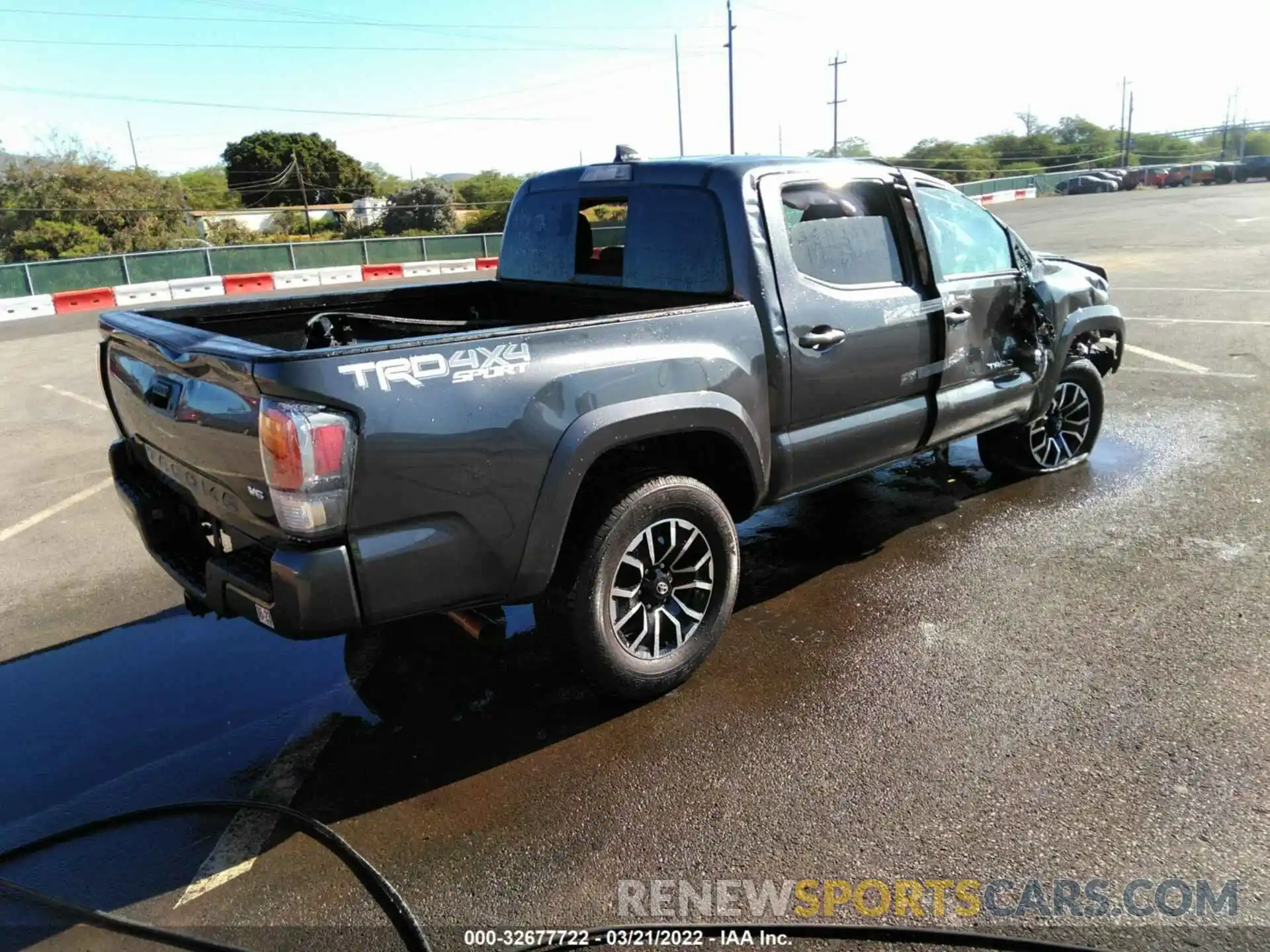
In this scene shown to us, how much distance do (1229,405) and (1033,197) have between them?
52682mm

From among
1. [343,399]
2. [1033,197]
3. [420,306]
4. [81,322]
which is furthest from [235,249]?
[1033,197]

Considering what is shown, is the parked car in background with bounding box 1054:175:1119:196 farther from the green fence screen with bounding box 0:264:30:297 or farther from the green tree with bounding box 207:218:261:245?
the green fence screen with bounding box 0:264:30:297

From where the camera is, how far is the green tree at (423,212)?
47969 mm

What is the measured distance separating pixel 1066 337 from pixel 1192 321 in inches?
288

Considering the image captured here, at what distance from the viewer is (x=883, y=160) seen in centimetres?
479

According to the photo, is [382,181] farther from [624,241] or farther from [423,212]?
[624,241]

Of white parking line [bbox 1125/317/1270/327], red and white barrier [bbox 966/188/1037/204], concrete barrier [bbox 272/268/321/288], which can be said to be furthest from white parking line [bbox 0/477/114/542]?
red and white barrier [bbox 966/188/1037/204]

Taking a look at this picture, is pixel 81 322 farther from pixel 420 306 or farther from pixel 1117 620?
pixel 1117 620

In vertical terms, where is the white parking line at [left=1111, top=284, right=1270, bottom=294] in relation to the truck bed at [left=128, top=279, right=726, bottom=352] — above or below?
below

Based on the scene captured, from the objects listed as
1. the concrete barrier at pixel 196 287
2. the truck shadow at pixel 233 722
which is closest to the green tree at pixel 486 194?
the concrete barrier at pixel 196 287

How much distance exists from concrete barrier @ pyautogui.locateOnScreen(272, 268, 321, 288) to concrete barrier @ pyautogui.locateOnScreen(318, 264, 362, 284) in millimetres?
135

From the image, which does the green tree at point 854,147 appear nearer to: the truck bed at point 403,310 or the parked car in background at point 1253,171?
the parked car in background at point 1253,171

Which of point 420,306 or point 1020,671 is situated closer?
point 1020,671

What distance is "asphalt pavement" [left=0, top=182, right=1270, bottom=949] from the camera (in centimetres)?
263
